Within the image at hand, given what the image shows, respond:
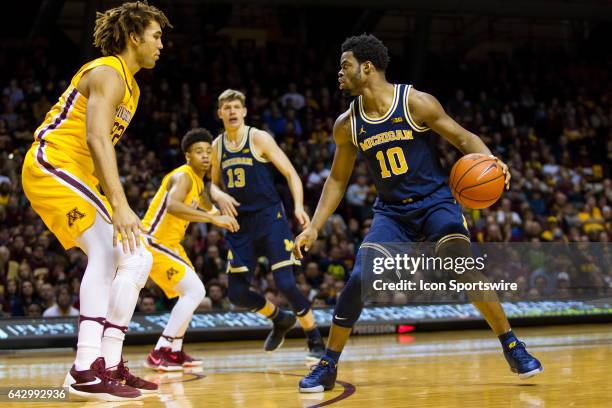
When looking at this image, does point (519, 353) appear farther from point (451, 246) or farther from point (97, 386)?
point (97, 386)

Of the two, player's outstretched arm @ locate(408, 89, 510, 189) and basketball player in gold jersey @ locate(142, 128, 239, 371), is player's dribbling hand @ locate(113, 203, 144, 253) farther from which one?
basketball player in gold jersey @ locate(142, 128, 239, 371)

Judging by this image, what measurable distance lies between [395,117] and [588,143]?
13.1 meters

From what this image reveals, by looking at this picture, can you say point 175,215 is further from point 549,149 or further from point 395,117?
point 549,149

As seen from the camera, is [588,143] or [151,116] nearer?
[151,116]

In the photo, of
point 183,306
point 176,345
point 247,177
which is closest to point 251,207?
point 247,177

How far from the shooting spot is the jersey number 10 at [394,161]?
5.50m

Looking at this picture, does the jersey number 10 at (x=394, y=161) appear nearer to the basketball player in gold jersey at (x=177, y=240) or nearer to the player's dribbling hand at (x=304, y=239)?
the player's dribbling hand at (x=304, y=239)

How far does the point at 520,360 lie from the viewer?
5.25 m

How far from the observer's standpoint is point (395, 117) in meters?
5.48

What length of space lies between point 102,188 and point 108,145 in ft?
0.79

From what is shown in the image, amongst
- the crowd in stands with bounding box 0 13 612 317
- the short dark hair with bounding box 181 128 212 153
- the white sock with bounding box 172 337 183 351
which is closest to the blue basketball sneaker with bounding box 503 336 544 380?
the white sock with bounding box 172 337 183 351

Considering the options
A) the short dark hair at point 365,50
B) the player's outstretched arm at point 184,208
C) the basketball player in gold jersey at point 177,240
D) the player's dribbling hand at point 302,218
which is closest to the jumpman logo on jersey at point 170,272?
the basketball player in gold jersey at point 177,240

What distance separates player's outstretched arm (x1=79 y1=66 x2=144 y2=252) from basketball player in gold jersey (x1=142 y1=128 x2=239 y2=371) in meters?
2.23

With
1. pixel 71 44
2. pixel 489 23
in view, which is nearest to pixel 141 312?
pixel 71 44
